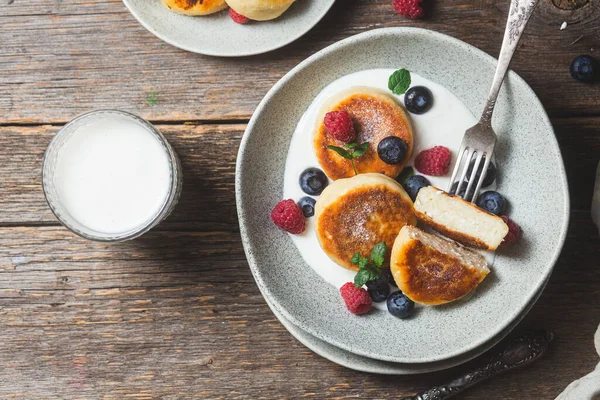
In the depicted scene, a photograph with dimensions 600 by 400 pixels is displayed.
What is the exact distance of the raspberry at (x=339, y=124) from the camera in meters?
1.66

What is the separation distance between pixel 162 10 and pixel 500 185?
3.37ft

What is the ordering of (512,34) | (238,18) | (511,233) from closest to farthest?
(512,34), (511,233), (238,18)

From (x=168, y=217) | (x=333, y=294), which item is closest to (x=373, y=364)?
(x=333, y=294)

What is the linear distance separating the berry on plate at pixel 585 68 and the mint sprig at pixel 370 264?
0.71m

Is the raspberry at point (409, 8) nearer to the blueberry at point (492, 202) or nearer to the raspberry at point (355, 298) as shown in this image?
the blueberry at point (492, 202)

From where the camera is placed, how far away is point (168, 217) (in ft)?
6.23

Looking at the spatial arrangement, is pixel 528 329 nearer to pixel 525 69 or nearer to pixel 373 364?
pixel 373 364

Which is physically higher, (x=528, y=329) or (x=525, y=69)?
(x=525, y=69)

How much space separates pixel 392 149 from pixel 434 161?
131 mm

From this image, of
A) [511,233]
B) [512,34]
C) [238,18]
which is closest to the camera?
[512,34]

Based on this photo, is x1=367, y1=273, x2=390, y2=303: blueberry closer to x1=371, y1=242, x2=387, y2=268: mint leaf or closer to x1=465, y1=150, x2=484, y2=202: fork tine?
x1=371, y1=242, x2=387, y2=268: mint leaf

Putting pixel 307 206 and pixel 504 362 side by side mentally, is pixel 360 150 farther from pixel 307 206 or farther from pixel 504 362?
pixel 504 362

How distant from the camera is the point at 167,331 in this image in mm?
1915

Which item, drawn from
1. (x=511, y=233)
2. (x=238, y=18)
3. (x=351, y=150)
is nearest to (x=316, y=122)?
(x=351, y=150)
